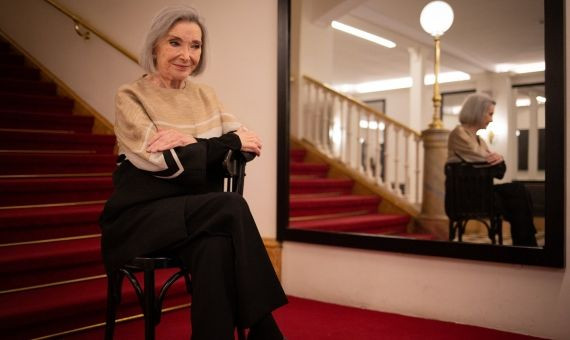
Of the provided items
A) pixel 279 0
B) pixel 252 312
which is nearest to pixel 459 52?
pixel 279 0

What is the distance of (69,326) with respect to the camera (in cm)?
210

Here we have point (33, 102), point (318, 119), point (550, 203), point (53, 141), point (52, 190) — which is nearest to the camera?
point (550, 203)

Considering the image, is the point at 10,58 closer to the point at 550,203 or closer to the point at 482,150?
the point at 482,150

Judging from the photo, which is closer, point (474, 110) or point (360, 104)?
point (474, 110)

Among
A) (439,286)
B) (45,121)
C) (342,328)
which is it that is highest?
(45,121)

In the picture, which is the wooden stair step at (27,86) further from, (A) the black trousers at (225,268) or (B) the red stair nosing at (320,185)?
(A) the black trousers at (225,268)

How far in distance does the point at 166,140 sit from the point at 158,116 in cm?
17

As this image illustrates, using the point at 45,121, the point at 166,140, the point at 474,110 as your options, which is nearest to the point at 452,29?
the point at 474,110

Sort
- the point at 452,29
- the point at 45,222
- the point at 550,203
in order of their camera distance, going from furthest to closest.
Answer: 1. the point at 452,29
2. the point at 45,222
3. the point at 550,203

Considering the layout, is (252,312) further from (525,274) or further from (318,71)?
(318,71)

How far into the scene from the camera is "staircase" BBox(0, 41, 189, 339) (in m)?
2.08

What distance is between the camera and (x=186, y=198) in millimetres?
1456

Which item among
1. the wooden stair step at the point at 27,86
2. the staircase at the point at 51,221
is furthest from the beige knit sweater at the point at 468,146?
the wooden stair step at the point at 27,86

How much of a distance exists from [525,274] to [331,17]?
12.6 feet
